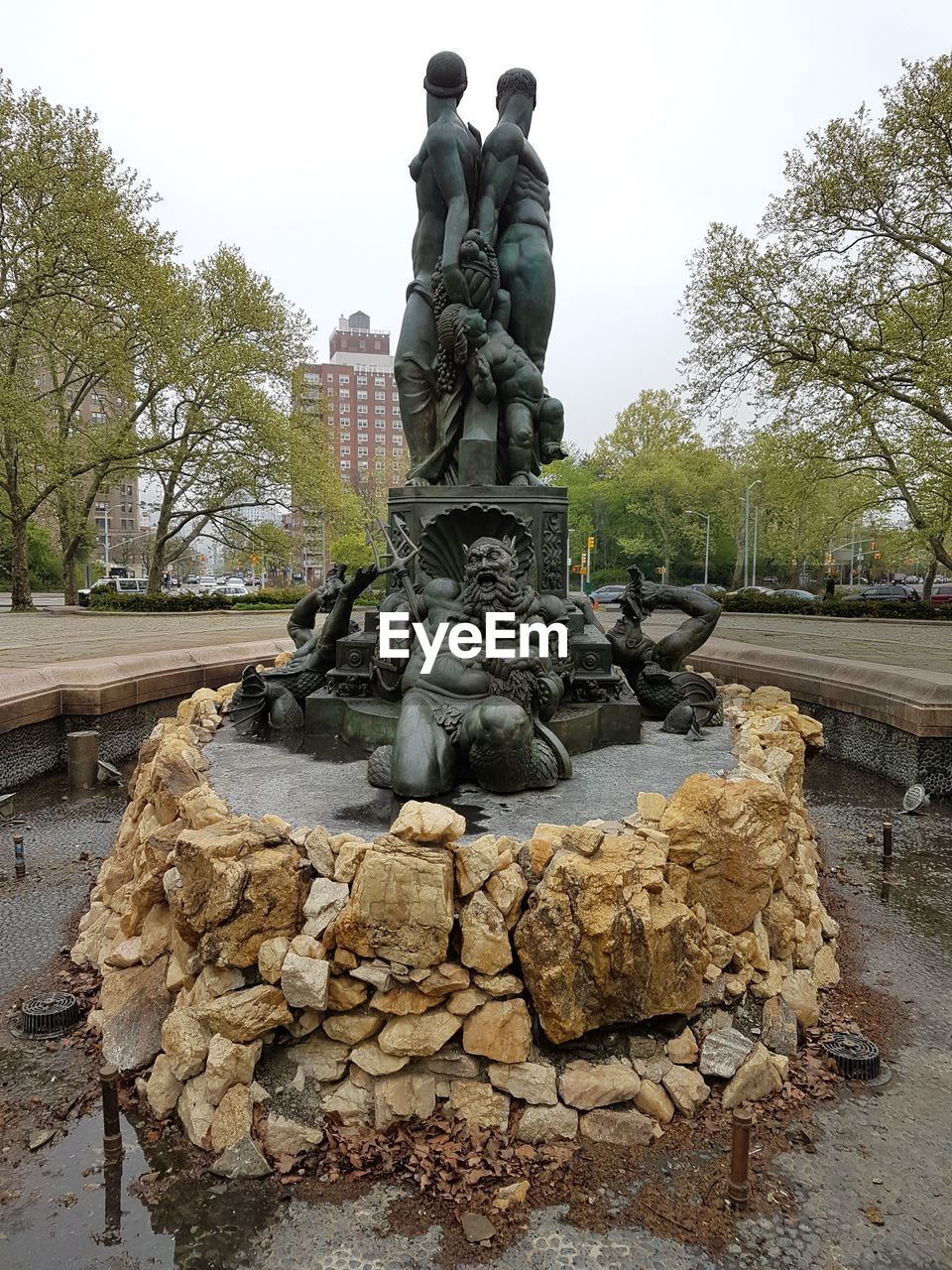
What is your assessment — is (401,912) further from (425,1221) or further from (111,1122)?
(111,1122)

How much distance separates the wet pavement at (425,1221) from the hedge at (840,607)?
23082 millimetres

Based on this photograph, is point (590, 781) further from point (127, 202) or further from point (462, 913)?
point (127, 202)

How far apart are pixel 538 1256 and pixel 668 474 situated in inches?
1686

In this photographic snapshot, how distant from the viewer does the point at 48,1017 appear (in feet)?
14.0

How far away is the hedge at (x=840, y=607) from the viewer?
79.8 ft

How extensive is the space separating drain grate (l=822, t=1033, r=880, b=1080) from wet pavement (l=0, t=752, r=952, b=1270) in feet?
0.28

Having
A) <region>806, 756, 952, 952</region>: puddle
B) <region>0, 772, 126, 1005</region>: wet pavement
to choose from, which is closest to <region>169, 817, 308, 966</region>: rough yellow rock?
<region>0, 772, 126, 1005</region>: wet pavement

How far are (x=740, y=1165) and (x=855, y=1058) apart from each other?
1.19 meters

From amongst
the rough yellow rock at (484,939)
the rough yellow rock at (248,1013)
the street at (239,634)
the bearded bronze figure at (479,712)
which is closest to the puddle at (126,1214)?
the rough yellow rock at (248,1013)

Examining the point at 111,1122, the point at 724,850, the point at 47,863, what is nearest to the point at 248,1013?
the point at 111,1122

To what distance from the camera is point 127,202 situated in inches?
955

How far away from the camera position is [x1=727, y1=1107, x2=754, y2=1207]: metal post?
3.00m

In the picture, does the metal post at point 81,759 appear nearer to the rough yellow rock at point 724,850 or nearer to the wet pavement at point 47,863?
the wet pavement at point 47,863

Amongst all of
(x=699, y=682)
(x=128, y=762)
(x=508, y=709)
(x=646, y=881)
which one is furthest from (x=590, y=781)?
(x=128, y=762)
